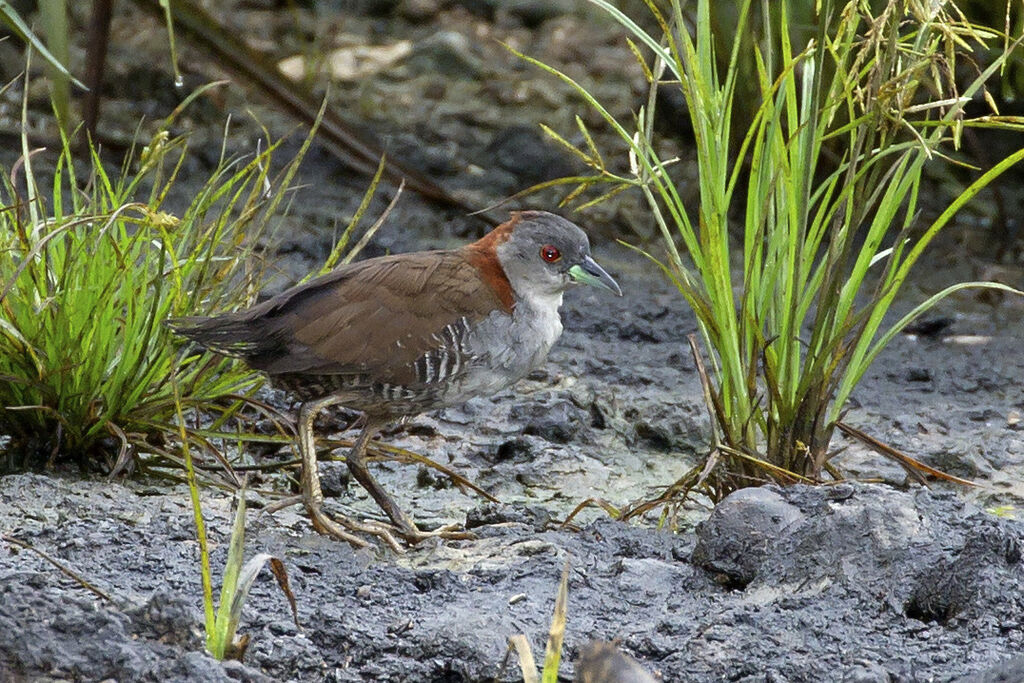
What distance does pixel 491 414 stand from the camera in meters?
4.83

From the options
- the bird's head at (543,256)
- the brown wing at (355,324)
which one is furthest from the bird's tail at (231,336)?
the bird's head at (543,256)

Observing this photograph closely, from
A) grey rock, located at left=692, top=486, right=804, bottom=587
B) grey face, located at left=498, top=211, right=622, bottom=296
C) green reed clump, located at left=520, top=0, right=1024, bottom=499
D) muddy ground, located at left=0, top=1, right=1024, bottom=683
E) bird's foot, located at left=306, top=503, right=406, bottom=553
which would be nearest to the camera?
muddy ground, located at left=0, top=1, right=1024, bottom=683

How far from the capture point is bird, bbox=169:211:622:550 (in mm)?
3701

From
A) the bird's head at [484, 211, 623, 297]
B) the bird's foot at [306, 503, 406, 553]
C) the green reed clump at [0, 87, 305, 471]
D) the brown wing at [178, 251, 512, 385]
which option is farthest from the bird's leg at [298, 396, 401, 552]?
the bird's head at [484, 211, 623, 297]

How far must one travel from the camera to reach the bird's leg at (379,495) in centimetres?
370

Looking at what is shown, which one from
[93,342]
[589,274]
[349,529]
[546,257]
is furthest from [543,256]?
[93,342]

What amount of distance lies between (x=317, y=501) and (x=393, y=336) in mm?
453

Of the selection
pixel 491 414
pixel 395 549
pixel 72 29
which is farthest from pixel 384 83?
pixel 395 549

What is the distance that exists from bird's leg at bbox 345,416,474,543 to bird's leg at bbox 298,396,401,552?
0.07 metres

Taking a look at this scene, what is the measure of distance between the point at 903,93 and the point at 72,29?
5.64 meters

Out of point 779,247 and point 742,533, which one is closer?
point 742,533

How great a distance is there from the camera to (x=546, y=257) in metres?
3.98

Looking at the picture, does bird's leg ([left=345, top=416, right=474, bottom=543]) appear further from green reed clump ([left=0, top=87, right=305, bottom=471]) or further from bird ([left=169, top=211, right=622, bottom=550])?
green reed clump ([left=0, top=87, right=305, bottom=471])

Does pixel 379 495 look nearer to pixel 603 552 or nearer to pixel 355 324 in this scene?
pixel 355 324
